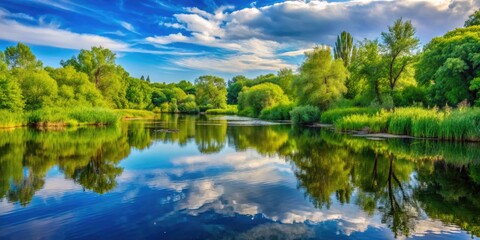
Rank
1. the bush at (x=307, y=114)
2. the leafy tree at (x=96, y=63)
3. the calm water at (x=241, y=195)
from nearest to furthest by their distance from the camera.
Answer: the calm water at (x=241, y=195)
the bush at (x=307, y=114)
the leafy tree at (x=96, y=63)

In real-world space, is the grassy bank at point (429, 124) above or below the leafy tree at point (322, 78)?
below

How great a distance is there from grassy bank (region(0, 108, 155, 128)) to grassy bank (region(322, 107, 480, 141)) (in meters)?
28.9

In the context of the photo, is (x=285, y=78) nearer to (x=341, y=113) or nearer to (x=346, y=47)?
(x=346, y=47)

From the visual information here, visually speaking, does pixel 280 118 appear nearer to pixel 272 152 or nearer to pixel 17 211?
pixel 272 152

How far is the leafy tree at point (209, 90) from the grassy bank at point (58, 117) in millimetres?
68264

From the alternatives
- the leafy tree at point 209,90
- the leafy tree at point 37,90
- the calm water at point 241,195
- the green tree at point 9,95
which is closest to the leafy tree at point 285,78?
the leafy tree at point 209,90

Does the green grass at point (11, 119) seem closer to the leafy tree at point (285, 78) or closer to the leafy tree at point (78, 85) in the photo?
the leafy tree at point (78, 85)

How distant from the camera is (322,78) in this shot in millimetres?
42375

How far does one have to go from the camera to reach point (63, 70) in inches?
1991

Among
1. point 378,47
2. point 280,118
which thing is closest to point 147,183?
point 378,47

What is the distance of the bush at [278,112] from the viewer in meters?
54.2

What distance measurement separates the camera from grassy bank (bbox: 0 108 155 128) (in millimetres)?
34434

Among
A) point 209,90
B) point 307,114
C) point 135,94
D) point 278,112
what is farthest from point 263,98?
point 209,90

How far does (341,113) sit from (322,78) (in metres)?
8.35
